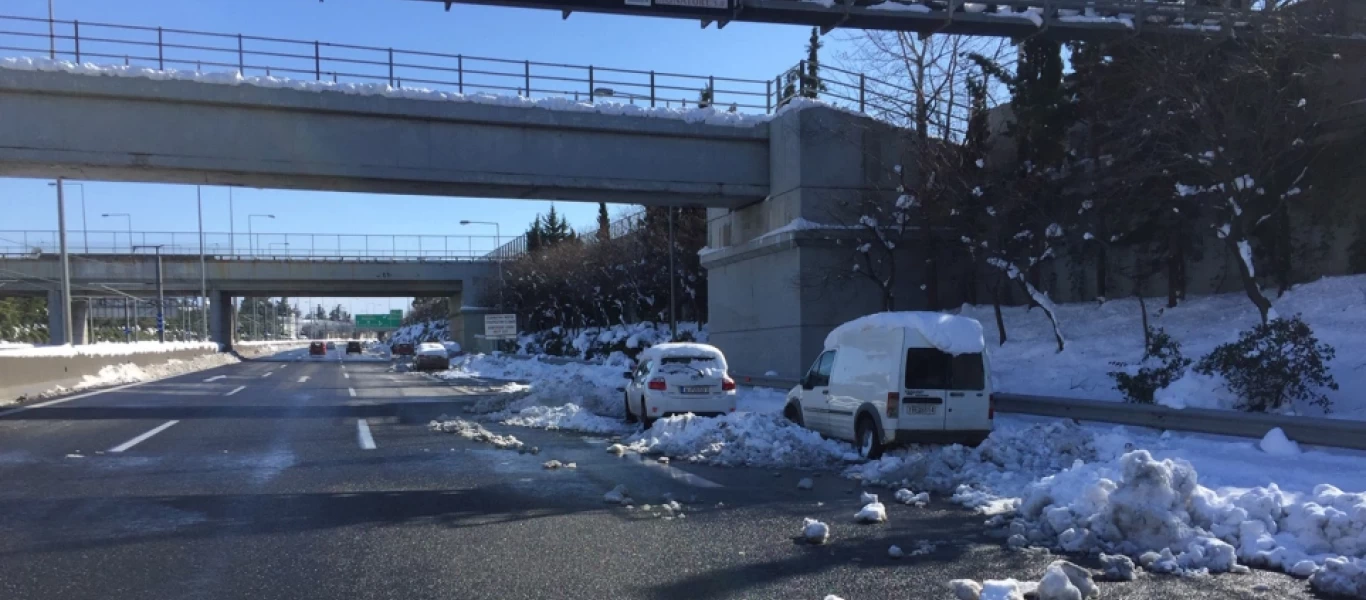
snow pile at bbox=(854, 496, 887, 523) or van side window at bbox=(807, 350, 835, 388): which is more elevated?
van side window at bbox=(807, 350, 835, 388)

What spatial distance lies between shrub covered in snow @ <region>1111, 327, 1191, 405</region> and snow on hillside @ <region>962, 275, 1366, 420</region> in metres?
0.47

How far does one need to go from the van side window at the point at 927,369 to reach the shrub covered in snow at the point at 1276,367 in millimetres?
4700

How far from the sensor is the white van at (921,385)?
12633 mm

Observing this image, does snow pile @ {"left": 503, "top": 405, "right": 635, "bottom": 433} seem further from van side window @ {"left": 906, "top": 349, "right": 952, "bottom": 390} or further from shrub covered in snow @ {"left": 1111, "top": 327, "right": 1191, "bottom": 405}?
shrub covered in snow @ {"left": 1111, "top": 327, "right": 1191, "bottom": 405}

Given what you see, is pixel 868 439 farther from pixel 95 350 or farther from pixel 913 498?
pixel 95 350

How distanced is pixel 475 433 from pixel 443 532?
8.40 m

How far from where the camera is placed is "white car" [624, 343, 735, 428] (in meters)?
17.0

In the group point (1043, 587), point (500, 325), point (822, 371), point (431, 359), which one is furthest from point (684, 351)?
point (500, 325)

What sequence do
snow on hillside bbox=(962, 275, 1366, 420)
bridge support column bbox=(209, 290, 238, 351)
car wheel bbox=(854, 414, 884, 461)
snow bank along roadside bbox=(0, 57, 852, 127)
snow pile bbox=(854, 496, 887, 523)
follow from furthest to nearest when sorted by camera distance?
bridge support column bbox=(209, 290, 238, 351)
snow bank along roadside bbox=(0, 57, 852, 127)
snow on hillside bbox=(962, 275, 1366, 420)
car wheel bbox=(854, 414, 884, 461)
snow pile bbox=(854, 496, 887, 523)

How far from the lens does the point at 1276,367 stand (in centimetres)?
1369

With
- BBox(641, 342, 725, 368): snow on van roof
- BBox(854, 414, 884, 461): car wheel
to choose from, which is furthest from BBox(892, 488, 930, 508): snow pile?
BBox(641, 342, 725, 368): snow on van roof

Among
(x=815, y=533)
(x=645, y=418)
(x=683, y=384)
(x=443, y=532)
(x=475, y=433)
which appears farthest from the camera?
(x=645, y=418)

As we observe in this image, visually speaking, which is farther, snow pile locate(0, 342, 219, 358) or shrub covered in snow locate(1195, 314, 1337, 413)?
snow pile locate(0, 342, 219, 358)

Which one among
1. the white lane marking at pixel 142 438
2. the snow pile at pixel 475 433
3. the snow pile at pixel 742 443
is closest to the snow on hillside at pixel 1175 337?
the snow pile at pixel 742 443
